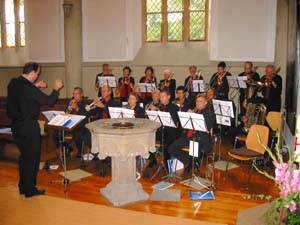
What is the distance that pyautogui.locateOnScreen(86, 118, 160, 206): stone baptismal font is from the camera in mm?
5289

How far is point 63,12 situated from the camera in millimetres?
11953

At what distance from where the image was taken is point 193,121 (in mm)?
6094

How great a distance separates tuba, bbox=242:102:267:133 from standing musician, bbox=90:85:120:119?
2.56 meters

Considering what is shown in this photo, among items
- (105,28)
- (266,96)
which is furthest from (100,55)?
(266,96)

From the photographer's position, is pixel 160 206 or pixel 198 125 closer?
pixel 160 206

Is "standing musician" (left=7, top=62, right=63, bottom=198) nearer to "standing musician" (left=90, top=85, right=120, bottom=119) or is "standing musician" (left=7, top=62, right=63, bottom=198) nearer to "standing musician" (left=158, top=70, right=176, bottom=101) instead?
"standing musician" (left=90, top=85, right=120, bottom=119)

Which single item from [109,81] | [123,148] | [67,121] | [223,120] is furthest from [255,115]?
[109,81]

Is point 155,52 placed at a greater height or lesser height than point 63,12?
lesser

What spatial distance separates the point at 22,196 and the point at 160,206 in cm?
195

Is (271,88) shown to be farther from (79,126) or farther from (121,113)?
(79,126)

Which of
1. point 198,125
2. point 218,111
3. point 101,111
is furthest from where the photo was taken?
point 101,111

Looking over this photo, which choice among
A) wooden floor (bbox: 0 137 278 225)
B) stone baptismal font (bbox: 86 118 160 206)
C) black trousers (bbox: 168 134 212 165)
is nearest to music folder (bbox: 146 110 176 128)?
black trousers (bbox: 168 134 212 165)

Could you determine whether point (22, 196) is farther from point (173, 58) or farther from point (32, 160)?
point (173, 58)

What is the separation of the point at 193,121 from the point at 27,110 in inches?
97.5
